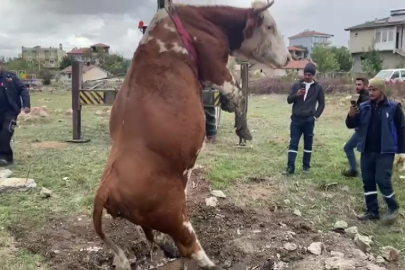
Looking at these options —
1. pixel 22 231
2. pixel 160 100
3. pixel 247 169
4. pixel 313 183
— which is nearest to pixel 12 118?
pixel 22 231

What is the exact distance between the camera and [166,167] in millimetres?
3242

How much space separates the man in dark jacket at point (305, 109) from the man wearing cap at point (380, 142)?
4.85 ft

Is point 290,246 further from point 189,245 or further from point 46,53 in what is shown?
point 46,53

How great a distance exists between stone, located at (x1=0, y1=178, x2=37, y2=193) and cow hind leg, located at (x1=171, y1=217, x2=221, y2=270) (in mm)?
3637

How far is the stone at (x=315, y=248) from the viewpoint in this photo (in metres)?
4.85

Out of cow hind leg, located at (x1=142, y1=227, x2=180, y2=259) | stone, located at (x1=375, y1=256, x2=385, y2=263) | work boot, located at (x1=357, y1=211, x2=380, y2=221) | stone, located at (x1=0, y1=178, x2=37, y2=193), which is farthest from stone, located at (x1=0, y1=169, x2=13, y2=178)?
stone, located at (x1=375, y1=256, x2=385, y2=263)

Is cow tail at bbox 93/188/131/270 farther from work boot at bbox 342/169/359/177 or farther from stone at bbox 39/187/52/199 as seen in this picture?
work boot at bbox 342/169/359/177

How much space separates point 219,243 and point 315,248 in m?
0.99

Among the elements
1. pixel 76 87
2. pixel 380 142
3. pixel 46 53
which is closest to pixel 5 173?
pixel 76 87

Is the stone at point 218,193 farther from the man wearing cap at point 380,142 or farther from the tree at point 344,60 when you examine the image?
the tree at point 344,60

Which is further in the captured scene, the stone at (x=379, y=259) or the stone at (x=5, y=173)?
the stone at (x=5, y=173)

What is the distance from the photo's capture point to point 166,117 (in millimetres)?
3234

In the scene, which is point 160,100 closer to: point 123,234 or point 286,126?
point 123,234

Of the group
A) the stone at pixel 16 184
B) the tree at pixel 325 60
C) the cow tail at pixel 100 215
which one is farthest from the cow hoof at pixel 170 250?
the tree at pixel 325 60
